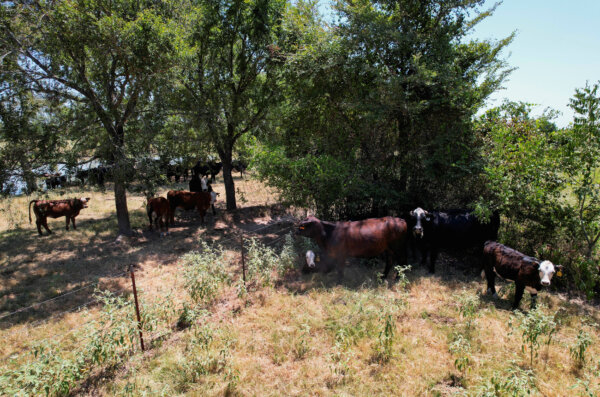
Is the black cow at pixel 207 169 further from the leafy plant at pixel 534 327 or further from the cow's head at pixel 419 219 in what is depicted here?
the leafy plant at pixel 534 327

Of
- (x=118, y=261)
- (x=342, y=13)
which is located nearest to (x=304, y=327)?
(x=118, y=261)

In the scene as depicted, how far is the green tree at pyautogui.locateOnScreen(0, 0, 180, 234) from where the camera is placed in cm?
762

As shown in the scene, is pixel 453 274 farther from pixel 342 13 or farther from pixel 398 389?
pixel 342 13

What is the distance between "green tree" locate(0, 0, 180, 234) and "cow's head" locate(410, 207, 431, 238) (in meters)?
7.27

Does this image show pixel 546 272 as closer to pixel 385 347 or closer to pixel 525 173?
pixel 525 173

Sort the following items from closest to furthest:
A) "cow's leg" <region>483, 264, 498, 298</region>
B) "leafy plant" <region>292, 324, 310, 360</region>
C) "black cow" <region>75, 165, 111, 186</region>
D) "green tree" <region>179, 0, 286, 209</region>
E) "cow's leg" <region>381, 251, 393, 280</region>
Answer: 1. "leafy plant" <region>292, 324, 310, 360</region>
2. "cow's leg" <region>483, 264, 498, 298</region>
3. "cow's leg" <region>381, 251, 393, 280</region>
4. "black cow" <region>75, 165, 111, 186</region>
5. "green tree" <region>179, 0, 286, 209</region>

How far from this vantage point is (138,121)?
9.30 meters

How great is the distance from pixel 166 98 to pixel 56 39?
9.27 ft

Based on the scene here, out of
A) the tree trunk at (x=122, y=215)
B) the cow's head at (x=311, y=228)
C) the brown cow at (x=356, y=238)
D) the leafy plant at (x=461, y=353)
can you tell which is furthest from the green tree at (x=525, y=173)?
the tree trunk at (x=122, y=215)

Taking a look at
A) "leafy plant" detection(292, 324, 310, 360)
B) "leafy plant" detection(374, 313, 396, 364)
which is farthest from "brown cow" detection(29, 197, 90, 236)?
"leafy plant" detection(374, 313, 396, 364)

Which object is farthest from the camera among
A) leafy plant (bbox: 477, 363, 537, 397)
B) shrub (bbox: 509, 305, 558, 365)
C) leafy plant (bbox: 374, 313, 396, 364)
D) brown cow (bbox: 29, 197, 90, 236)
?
brown cow (bbox: 29, 197, 90, 236)

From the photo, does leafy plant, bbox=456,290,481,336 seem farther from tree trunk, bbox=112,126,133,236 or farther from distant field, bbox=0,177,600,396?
tree trunk, bbox=112,126,133,236

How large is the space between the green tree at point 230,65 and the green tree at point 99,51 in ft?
4.18

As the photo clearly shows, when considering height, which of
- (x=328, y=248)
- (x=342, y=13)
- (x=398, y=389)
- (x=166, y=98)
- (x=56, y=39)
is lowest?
(x=398, y=389)
